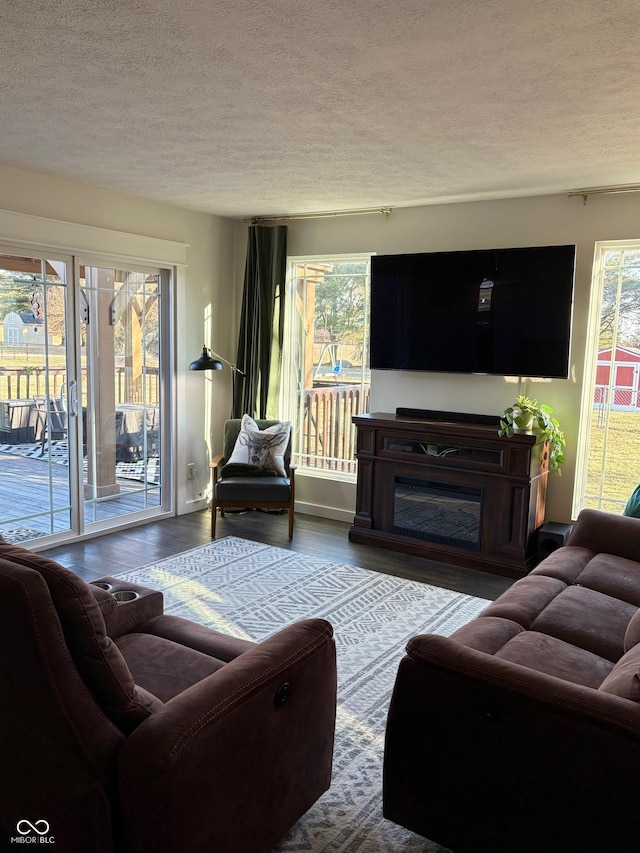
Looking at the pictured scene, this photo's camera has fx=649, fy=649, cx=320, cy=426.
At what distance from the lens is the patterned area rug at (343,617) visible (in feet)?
6.72

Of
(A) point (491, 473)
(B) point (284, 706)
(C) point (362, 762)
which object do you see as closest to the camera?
(B) point (284, 706)

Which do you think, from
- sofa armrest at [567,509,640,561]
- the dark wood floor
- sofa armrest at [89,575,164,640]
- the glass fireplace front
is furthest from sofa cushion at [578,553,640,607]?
sofa armrest at [89,575,164,640]

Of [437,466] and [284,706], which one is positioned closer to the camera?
[284,706]

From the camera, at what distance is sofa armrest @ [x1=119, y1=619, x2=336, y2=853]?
4.60 ft

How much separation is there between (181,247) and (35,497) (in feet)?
7.50

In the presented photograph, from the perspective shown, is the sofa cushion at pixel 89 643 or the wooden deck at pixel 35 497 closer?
the sofa cushion at pixel 89 643

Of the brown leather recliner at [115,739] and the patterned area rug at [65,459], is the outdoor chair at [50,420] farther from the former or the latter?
the brown leather recliner at [115,739]

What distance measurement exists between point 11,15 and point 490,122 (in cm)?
196

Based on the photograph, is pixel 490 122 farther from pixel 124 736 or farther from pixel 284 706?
pixel 124 736

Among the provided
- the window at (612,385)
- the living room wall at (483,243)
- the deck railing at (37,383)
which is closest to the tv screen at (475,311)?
the living room wall at (483,243)

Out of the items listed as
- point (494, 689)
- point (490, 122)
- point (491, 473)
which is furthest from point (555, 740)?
point (491, 473)

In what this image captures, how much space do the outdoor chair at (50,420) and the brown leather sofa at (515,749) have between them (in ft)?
11.4

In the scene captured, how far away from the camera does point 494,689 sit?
1679 mm

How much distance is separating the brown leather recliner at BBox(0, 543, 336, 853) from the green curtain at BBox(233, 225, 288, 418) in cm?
412
